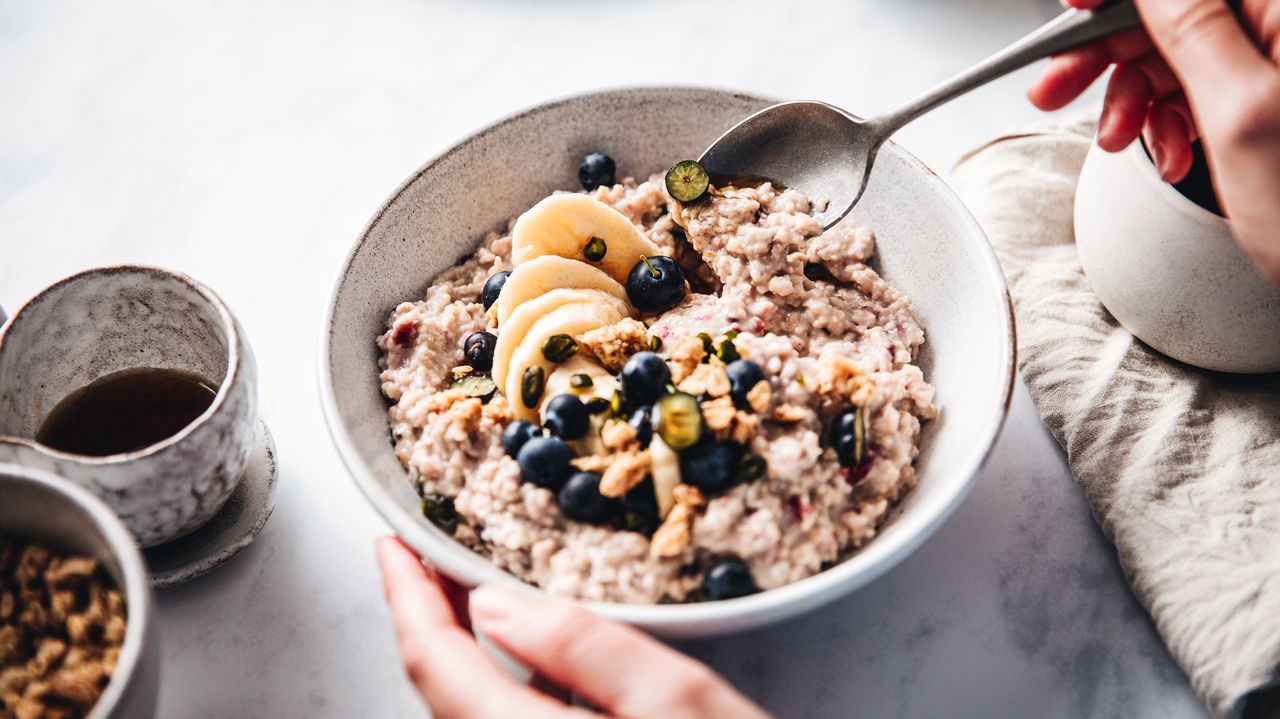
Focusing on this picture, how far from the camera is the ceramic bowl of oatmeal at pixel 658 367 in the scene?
1073 millimetres

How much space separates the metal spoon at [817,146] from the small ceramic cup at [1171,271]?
263 mm

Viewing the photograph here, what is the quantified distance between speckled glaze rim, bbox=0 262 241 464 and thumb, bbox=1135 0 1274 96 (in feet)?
3.82

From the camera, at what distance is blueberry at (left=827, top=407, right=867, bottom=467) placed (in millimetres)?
1124

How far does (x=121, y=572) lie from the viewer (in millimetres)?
974

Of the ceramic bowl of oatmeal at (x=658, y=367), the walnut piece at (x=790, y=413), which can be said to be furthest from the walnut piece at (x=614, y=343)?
the walnut piece at (x=790, y=413)

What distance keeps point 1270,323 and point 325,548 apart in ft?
4.51

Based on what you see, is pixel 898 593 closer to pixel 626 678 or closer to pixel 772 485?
pixel 772 485

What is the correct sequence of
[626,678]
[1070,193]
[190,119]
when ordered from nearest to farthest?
[626,678] < [1070,193] < [190,119]

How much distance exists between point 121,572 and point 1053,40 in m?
1.26

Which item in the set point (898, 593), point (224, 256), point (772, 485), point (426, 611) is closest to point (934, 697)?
point (898, 593)

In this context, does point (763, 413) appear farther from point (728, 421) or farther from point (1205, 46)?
point (1205, 46)

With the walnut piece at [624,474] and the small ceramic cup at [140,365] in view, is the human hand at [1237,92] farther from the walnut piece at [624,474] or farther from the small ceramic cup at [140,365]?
the small ceramic cup at [140,365]

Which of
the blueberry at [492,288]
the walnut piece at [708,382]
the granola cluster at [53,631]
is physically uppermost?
the walnut piece at [708,382]

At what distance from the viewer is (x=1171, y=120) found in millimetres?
1335
